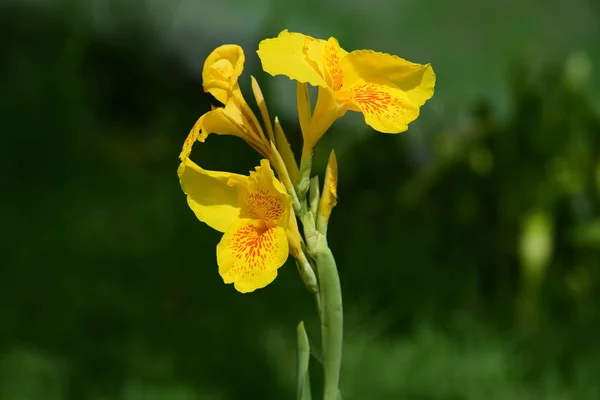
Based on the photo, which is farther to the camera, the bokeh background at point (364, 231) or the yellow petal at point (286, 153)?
the bokeh background at point (364, 231)

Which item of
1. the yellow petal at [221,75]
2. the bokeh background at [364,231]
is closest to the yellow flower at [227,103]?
the yellow petal at [221,75]

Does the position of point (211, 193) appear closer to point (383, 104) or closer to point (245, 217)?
point (245, 217)

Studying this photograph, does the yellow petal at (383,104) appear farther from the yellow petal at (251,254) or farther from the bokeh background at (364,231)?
the bokeh background at (364,231)

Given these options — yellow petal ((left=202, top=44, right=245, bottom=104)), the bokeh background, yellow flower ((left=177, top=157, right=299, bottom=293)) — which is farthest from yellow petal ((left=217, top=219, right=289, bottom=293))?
the bokeh background

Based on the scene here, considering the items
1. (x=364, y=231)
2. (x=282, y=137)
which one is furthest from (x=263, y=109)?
(x=364, y=231)

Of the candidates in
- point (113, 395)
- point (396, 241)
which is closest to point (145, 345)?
point (113, 395)

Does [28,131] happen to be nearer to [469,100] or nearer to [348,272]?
[348,272]
